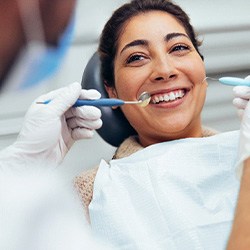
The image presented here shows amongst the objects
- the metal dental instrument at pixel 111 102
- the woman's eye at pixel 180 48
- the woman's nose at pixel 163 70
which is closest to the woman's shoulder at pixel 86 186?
the metal dental instrument at pixel 111 102

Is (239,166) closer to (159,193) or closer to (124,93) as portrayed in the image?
(159,193)

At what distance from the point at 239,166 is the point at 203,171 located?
0.18m

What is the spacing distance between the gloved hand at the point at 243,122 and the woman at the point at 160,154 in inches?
5.6

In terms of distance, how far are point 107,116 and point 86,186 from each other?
353 millimetres

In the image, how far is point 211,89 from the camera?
192 centimetres

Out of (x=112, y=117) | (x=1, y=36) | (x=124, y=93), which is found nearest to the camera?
(x=1, y=36)

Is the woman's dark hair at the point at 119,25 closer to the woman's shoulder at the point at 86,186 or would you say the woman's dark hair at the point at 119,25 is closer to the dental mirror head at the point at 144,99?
the dental mirror head at the point at 144,99

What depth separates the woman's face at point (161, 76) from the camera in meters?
1.26

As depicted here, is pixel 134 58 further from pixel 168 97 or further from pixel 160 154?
pixel 160 154

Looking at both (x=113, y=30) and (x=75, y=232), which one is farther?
(x=113, y=30)

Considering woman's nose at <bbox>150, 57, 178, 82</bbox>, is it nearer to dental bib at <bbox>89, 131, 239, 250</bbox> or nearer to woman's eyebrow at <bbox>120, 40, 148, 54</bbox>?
woman's eyebrow at <bbox>120, 40, 148, 54</bbox>

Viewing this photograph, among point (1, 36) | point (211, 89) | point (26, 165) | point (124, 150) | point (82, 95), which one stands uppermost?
point (1, 36)

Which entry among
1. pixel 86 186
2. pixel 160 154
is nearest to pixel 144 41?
pixel 160 154

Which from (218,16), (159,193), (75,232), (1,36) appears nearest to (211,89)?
(218,16)
